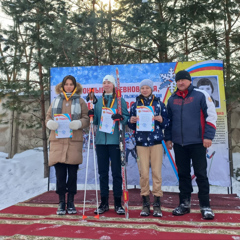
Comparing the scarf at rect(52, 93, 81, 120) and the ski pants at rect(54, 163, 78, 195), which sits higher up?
the scarf at rect(52, 93, 81, 120)

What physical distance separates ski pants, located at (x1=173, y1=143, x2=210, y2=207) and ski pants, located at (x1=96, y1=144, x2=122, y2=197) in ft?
2.35

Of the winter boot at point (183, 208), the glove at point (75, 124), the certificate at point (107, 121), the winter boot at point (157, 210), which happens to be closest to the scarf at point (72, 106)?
the glove at point (75, 124)

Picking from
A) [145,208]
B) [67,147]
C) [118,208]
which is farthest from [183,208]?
[67,147]

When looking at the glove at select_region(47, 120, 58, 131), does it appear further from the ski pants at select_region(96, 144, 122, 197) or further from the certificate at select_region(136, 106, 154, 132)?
the certificate at select_region(136, 106, 154, 132)

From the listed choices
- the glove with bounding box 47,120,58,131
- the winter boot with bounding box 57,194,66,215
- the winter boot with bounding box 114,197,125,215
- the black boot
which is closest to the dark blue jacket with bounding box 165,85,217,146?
the black boot

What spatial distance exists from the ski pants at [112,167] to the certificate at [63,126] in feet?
1.31

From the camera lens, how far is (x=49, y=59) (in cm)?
512

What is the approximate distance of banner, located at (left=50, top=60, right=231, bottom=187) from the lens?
3.90 metres

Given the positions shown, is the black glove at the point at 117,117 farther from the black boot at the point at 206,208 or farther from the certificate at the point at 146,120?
the black boot at the point at 206,208

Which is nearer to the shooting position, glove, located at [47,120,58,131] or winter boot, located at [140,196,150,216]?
winter boot, located at [140,196,150,216]

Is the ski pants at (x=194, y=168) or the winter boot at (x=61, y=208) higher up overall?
the ski pants at (x=194, y=168)

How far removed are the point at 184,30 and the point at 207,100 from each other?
113 inches

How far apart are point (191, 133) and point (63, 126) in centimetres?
→ 148

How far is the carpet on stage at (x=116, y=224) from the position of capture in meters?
2.17
